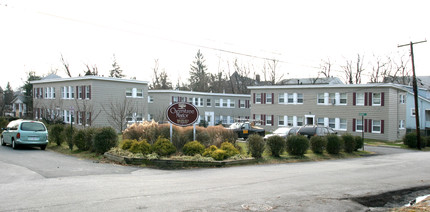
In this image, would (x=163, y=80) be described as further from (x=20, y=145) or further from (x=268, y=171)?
(x=268, y=171)

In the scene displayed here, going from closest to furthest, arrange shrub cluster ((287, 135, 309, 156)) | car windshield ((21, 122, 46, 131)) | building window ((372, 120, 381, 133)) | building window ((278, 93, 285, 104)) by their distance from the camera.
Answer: shrub cluster ((287, 135, 309, 156)) < car windshield ((21, 122, 46, 131)) < building window ((372, 120, 381, 133)) < building window ((278, 93, 285, 104))

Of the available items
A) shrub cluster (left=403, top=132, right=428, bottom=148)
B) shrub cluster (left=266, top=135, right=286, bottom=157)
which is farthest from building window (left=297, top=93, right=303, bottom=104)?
shrub cluster (left=266, top=135, right=286, bottom=157)

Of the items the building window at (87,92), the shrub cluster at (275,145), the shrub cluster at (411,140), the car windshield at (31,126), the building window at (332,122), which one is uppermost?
the building window at (87,92)

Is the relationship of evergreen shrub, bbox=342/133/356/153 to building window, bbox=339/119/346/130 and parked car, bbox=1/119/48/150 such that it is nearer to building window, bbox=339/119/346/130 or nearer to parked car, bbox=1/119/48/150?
building window, bbox=339/119/346/130

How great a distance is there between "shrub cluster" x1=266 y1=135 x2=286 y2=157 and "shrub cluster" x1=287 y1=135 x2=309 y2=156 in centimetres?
79

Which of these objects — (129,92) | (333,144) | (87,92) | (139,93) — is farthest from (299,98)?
(87,92)

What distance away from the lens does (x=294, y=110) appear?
43562 mm

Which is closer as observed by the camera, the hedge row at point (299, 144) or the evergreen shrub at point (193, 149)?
the evergreen shrub at point (193, 149)

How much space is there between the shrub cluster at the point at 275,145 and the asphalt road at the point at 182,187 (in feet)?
11.2

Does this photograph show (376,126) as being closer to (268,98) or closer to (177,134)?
(268,98)

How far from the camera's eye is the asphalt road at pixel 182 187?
25.3ft

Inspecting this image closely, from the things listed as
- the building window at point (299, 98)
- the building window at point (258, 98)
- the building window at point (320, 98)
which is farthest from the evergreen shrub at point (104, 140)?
the building window at point (258, 98)

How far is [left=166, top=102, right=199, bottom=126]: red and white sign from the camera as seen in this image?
17.4 m

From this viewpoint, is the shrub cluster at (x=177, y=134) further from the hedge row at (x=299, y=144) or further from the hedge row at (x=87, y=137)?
the hedge row at (x=299, y=144)
